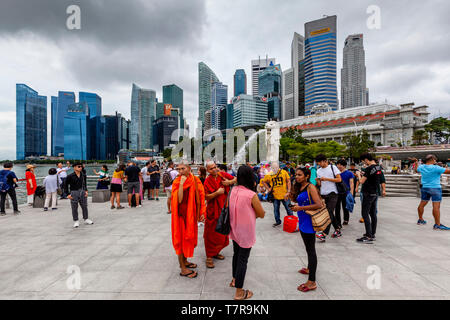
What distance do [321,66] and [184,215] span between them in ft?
515

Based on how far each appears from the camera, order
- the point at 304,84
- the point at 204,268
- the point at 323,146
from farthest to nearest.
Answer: the point at 304,84
the point at 323,146
the point at 204,268

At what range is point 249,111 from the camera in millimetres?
135250

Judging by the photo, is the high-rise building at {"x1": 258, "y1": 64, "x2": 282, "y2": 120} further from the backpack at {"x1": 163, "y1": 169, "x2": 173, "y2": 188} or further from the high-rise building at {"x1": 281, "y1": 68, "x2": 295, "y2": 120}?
the backpack at {"x1": 163, "y1": 169, "x2": 173, "y2": 188}

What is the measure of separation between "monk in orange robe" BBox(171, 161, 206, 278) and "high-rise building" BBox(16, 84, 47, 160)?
179392 millimetres

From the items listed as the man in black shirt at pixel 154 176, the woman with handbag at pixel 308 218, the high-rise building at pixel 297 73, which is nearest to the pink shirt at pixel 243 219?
the woman with handbag at pixel 308 218

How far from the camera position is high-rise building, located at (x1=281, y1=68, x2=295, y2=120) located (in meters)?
180

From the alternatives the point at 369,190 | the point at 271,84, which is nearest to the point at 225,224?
the point at 369,190

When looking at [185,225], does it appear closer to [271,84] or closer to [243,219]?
[243,219]

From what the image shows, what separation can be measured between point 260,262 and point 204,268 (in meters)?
0.96

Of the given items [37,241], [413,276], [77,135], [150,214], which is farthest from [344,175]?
[77,135]

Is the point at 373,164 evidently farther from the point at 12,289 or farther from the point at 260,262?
the point at 12,289

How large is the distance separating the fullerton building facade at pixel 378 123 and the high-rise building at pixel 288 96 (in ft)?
298

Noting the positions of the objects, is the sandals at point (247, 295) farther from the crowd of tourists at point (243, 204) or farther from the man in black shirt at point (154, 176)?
the man in black shirt at point (154, 176)
